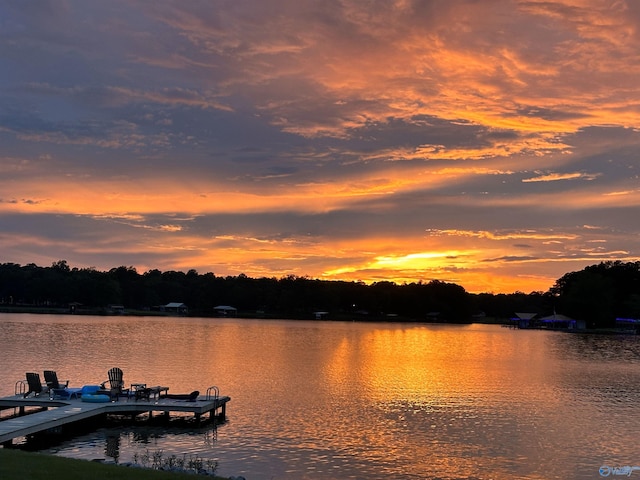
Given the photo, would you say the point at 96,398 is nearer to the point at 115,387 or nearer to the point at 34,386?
the point at 115,387

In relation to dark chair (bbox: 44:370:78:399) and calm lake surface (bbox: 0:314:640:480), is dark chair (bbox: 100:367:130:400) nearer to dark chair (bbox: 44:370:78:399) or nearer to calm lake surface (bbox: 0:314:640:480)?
dark chair (bbox: 44:370:78:399)

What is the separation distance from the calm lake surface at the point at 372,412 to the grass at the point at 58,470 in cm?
652

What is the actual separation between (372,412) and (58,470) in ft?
73.4

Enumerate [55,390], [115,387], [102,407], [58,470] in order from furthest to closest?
[115,387] → [55,390] → [102,407] → [58,470]

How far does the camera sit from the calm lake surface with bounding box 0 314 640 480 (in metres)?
25.2

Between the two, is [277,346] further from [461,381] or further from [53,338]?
[461,381]

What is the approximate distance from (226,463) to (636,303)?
157 meters

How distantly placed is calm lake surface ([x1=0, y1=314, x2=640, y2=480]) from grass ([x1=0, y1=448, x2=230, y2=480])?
21.4ft

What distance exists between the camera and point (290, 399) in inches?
1534

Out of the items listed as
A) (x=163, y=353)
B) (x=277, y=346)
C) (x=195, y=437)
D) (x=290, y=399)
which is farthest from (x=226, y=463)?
(x=277, y=346)

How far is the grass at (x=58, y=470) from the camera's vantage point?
15117mm

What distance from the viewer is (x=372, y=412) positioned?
36.0 m

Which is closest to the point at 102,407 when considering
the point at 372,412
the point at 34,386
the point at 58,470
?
the point at 34,386

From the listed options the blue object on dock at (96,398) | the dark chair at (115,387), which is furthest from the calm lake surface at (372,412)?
the dark chair at (115,387)
